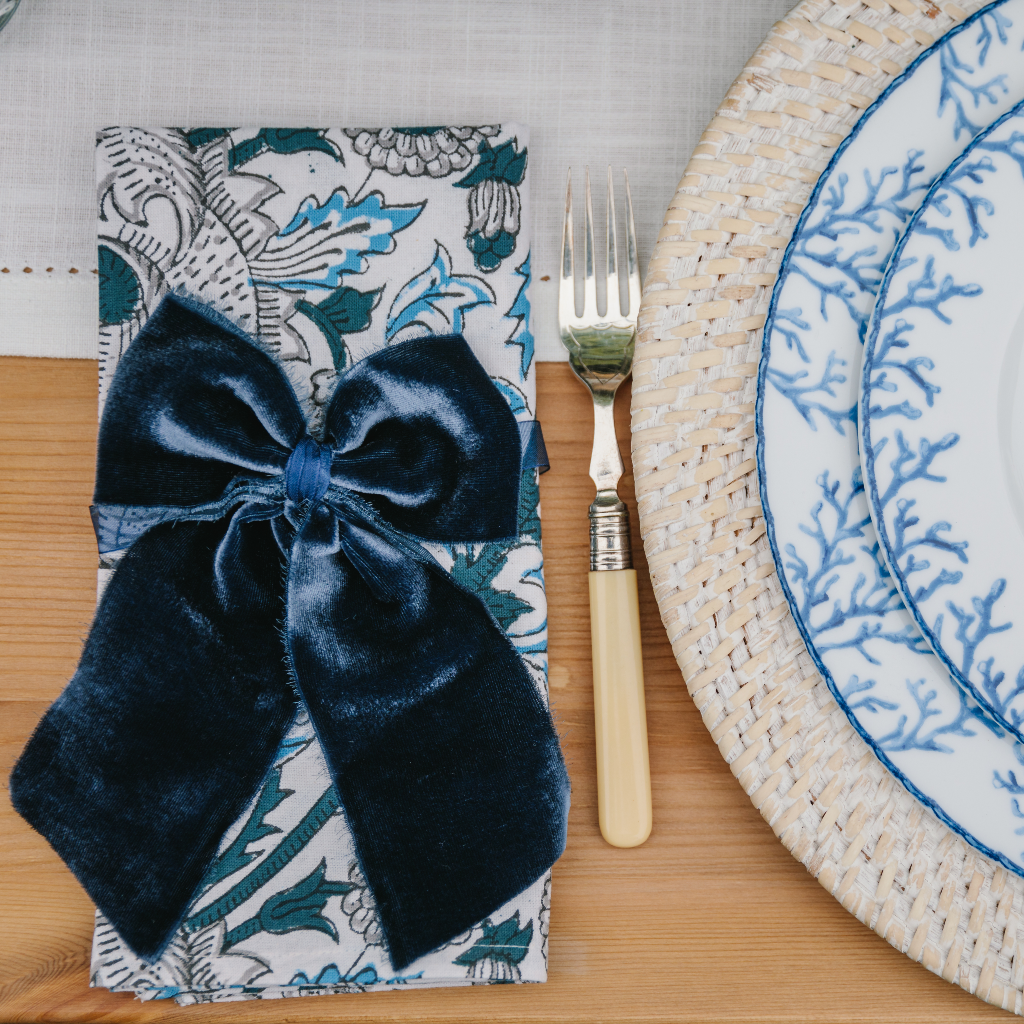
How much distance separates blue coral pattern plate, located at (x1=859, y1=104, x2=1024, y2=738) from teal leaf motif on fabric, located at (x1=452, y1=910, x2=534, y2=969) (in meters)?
0.25

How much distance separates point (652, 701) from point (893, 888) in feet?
0.47

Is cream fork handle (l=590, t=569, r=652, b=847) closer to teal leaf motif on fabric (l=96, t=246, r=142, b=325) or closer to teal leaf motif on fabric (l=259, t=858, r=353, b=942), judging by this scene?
teal leaf motif on fabric (l=259, t=858, r=353, b=942)

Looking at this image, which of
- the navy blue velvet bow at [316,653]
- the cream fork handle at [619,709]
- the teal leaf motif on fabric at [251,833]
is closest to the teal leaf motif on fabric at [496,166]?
the navy blue velvet bow at [316,653]

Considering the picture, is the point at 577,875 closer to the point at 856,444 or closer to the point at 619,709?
the point at 619,709

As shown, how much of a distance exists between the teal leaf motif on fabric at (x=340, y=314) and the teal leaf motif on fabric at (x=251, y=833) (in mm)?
225

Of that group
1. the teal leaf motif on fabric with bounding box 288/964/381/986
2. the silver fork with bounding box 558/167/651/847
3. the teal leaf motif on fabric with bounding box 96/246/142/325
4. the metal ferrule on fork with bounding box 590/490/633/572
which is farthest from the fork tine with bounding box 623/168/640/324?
the teal leaf motif on fabric with bounding box 288/964/381/986

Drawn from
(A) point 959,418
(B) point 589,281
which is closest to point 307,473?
(B) point 589,281

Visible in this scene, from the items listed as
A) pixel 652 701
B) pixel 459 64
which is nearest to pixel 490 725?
pixel 652 701

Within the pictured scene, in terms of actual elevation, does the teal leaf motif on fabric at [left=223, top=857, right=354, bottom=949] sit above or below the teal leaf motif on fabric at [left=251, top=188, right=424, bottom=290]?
below

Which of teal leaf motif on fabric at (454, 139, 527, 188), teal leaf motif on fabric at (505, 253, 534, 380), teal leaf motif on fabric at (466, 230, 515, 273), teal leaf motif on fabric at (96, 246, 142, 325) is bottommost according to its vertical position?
teal leaf motif on fabric at (505, 253, 534, 380)

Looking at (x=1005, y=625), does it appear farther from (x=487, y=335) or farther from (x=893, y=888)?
(x=487, y=335)

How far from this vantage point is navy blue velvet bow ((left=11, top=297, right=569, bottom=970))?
14.5 inches

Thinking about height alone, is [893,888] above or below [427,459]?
below

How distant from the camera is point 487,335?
411 mm
